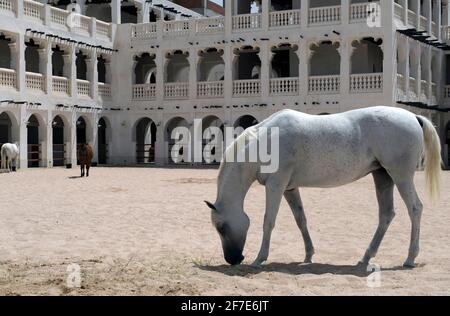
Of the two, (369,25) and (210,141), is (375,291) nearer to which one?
(369,25)

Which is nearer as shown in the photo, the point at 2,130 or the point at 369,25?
the point at 369,25

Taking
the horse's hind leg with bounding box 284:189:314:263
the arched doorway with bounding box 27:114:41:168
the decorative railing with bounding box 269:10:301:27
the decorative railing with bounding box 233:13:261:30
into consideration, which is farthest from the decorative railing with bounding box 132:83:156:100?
the horse's hind leg with bounding box 284:189:314:263

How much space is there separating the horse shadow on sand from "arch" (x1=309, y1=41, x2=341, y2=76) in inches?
1150

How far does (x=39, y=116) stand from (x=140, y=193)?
701 inches

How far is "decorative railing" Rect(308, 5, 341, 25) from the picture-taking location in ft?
109

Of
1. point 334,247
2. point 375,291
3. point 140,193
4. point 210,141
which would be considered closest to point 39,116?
point 210,141

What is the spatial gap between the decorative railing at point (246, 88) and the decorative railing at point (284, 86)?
0.90 m

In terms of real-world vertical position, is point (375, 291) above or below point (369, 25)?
below

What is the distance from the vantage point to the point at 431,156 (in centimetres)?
787

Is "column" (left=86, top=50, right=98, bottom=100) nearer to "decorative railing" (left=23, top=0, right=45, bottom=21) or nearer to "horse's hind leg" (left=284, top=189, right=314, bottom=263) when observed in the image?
"decorative railing" (left=23, top=0, right=45, bottom=21)

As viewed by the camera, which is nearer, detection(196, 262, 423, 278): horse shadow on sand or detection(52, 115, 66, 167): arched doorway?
detection(196, 262, 423, 278): horse shadow on sand

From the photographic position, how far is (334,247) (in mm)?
9281

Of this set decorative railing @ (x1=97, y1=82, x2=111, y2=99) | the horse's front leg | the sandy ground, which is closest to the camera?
the sandy ground

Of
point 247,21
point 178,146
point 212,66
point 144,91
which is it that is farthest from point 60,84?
point 212,66
